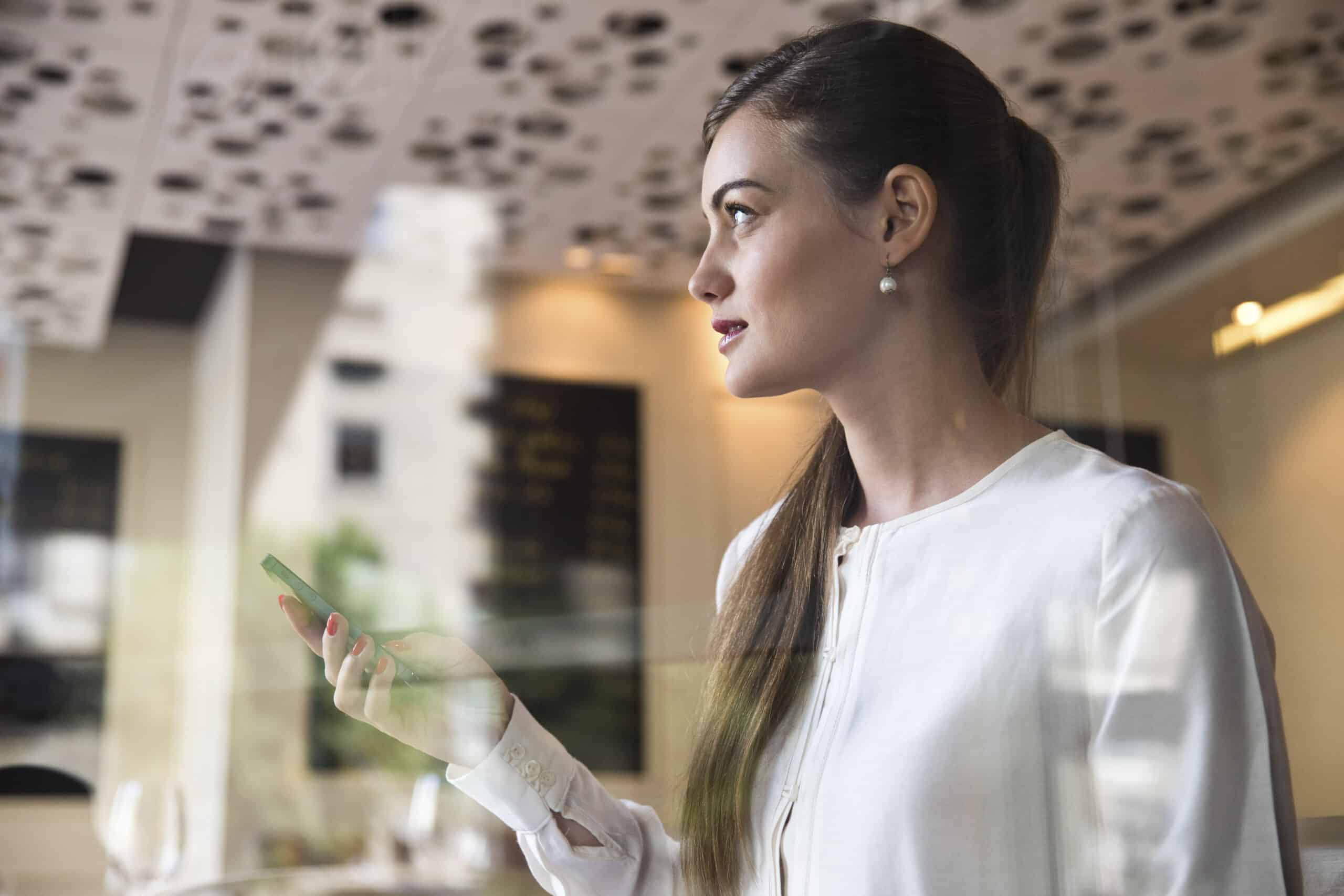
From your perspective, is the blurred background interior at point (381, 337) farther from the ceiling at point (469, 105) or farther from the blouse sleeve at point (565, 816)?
the blouse sleeve at point (565, 816)

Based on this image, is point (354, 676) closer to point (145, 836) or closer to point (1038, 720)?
point (1038, 720)

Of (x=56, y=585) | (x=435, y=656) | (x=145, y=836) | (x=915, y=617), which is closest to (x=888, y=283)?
(x=915, y=617)

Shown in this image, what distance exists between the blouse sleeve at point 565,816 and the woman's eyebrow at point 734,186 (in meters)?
0.25

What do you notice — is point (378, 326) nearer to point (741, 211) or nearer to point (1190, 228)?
point (1190, 228)

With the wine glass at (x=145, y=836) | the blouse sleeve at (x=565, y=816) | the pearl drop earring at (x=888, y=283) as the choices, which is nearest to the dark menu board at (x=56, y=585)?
the wine glass at (x=145, y=836)

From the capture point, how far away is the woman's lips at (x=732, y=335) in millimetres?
582

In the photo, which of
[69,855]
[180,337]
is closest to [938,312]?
[69,855]

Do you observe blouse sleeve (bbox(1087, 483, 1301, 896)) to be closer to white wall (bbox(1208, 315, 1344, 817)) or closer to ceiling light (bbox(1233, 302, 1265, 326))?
white wall (bbox(1208, 315, 1344, 817))

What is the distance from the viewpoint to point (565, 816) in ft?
2.05

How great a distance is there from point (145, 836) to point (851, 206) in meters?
0.91

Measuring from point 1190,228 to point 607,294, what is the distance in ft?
2.43

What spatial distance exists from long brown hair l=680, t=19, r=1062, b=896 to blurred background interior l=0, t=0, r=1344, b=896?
0.75ft

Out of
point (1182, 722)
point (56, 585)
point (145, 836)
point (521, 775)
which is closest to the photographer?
point (1182, 722)

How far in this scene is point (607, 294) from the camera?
1.59 metres
